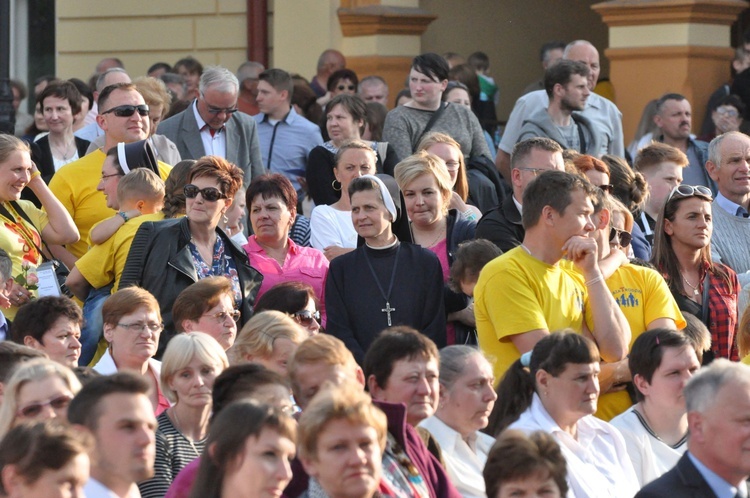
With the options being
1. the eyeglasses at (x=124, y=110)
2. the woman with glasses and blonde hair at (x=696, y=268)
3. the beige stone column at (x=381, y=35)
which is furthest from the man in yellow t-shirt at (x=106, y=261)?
the beige stone column at (x=381, y=35)

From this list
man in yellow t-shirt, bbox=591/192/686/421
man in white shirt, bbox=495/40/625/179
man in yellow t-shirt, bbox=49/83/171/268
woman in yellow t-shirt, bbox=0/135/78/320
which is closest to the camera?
man in yellow t-shirt, bbox=591/192/686/421

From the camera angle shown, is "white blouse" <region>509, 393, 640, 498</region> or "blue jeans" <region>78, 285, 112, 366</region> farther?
"blue jeans" <region>78, 285, 112, 366</region>

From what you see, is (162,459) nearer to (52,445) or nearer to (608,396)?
(52,445)

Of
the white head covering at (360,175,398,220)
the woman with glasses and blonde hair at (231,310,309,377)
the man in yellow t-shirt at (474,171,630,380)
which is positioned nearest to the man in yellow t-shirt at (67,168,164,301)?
the white head covering at (360,175,398,220)

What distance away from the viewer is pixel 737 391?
5.48 m

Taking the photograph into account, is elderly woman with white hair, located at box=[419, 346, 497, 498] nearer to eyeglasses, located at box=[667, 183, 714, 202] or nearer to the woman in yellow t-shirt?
eyeglasses, located at box=[667, 183, 714, 202]

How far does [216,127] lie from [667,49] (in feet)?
15.9

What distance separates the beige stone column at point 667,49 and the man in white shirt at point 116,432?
9.14m

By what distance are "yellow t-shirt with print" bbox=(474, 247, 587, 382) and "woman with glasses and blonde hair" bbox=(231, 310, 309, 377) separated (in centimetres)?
88

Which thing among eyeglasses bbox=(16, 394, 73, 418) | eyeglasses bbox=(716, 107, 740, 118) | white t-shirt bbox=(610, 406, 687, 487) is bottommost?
white t-shirt bbox=(610, 406, 687, 487)

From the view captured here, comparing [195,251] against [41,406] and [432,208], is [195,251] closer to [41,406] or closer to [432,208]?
[432,208]

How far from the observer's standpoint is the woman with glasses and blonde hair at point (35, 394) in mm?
5438

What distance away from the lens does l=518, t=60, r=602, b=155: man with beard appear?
10.7 m

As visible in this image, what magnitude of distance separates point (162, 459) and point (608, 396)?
2.37 metres
